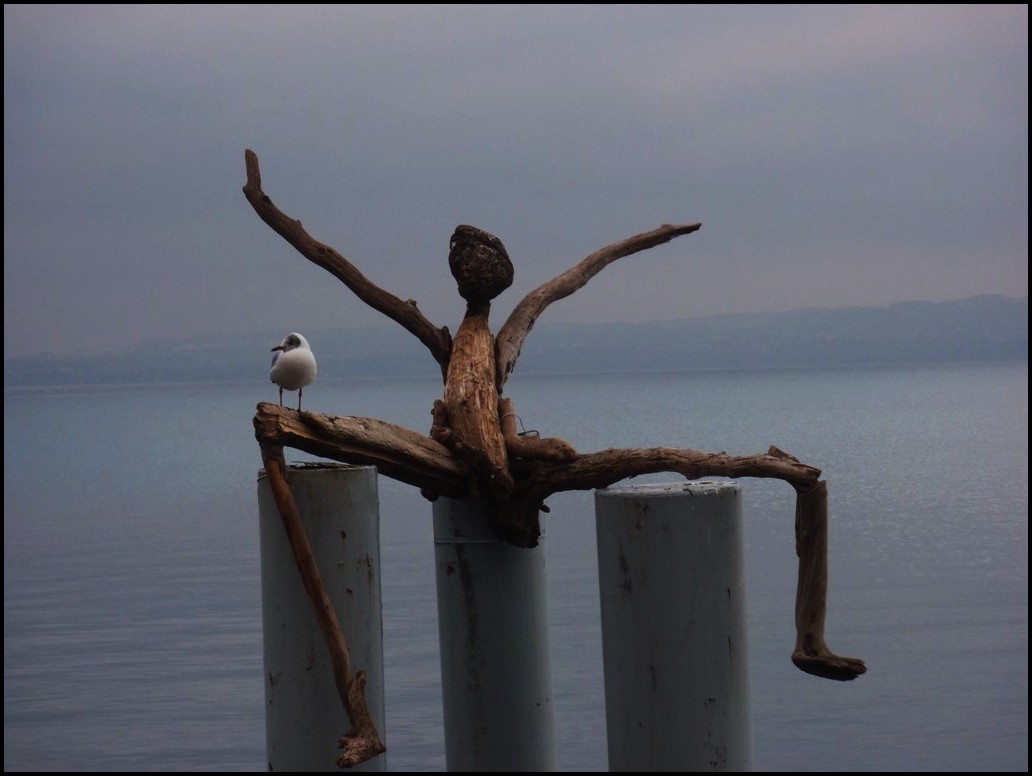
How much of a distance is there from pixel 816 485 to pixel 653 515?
3.09 ft

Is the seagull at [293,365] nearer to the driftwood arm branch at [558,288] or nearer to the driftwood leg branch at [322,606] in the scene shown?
the driftwood leg branch at [322,606]

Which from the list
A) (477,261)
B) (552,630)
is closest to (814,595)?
(477,261)

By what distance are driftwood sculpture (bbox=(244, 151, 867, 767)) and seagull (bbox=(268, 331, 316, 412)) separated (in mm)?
348

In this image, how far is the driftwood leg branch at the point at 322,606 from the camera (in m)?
6.63

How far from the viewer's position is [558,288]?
9180 millimetres

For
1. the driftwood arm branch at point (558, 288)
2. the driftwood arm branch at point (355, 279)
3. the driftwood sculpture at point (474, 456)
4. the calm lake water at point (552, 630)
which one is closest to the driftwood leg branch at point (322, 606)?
the driftwood sculpture at point (474, 456)

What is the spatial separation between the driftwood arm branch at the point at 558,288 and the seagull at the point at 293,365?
4.74 ft

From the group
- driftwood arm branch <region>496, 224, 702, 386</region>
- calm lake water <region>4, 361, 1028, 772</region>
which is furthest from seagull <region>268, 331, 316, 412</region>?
calm lake water <region>4, 361, 1028, 772</region>

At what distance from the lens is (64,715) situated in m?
12.4

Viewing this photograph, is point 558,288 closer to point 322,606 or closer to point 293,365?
point 293,365

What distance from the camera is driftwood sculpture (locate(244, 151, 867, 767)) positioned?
667 cm

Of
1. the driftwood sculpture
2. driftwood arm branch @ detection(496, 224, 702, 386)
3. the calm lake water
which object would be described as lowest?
the calm lake water

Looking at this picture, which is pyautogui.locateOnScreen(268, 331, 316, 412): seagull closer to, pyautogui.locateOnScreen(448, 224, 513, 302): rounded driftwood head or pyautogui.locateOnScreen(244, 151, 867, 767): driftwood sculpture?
pyautogui.locateOnScreen(244, 151, 867, 767): driftwood sculpture

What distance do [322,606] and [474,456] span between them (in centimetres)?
118
